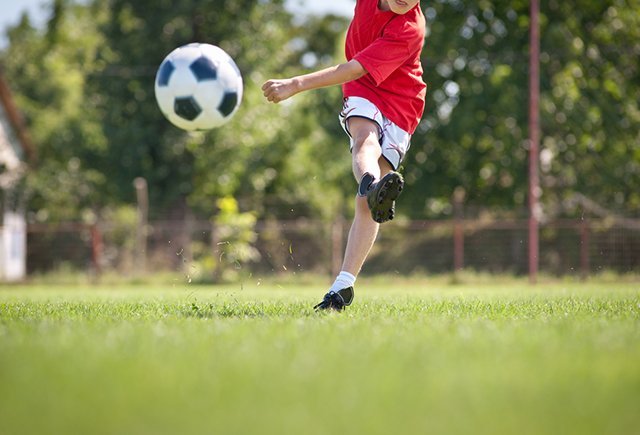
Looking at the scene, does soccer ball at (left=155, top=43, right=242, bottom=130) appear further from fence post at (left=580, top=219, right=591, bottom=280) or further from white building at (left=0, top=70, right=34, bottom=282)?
white building at (left=0, top=70, right=34, bottom=282)

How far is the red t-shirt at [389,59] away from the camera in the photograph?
4.79 metres

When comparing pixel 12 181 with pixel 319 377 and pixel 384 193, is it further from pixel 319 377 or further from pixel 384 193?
pixel 319 377

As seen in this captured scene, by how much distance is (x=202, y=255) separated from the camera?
60.8 feet

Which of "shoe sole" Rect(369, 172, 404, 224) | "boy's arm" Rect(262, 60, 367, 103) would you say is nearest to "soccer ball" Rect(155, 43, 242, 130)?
"boy's arm" Rect(262, 60, 367, 103)

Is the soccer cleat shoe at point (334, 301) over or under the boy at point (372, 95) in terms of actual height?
under

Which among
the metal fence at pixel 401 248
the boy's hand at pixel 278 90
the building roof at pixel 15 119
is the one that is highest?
the building roof at pixel 15 119

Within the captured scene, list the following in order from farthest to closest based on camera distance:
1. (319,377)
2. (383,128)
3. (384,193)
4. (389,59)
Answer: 1. (383,128)
2. (389,59)
3. (384,193)
4. (319,377)

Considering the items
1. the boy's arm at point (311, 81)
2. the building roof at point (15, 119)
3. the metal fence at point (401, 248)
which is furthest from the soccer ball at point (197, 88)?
the building roof at point (15, 119)

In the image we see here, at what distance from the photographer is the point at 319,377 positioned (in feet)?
7.78

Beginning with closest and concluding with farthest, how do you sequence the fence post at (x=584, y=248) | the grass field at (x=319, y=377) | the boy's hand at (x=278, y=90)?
the grass field at (x=319, y=377) → the boy's hand at (x=278, y=90) → the fence post at (x=584, y=248)

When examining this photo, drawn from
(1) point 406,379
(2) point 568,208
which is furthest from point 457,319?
(2) point 568,208

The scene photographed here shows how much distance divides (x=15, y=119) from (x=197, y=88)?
74.3 ft

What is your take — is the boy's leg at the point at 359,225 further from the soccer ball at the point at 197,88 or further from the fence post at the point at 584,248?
the fence post at the point at 584,248

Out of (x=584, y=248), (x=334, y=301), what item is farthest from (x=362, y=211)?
(x=584, y=248)
